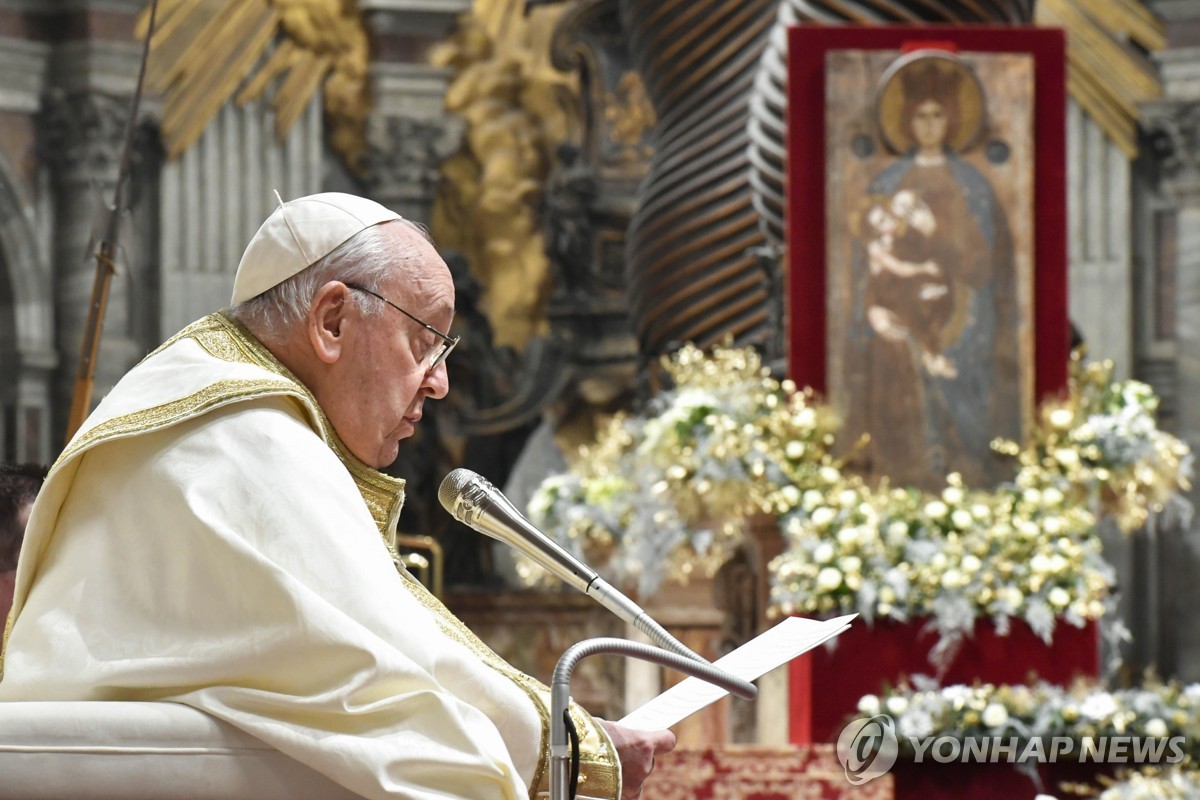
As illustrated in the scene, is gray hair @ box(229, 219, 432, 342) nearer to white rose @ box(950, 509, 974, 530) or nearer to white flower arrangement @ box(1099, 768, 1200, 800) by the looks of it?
white flower arrangement @ box(1099, 768, 1200, 800)

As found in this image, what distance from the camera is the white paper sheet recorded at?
2.44 m

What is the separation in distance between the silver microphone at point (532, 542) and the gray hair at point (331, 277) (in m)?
0.29

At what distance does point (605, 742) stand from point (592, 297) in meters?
9.77

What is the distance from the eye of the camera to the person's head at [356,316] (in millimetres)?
2523

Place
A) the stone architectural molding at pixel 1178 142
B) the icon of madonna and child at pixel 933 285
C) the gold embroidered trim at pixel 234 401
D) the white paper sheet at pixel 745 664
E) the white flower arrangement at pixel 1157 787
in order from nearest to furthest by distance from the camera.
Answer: the gold embroidered trim at pixel 234 401
the white paper sheet at pixel 745 664
the white flower arrangement at pixel 1157 787
the icon of madonna and child at pixel 933 285
the stone architectural molding at pixel 1178 142

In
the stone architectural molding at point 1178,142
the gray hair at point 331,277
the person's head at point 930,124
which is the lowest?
the gray hair at point 331,277

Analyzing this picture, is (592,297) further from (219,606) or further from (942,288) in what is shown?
(219,606)

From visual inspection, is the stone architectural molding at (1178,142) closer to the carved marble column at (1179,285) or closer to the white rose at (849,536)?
the carved marble column at (1179,285)

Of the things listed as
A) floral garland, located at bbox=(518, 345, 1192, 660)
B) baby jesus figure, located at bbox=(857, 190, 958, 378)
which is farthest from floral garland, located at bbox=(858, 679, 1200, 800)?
baby jesus figure, located at bbox=(857, 190, 958, 378)

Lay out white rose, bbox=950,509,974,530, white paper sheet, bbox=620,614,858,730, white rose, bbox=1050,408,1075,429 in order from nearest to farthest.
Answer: white paper sheet, bbox=620,614,858,730 → white rose, bbox=950,509,974,530 → white rose, bbox=1050,408,1075,429

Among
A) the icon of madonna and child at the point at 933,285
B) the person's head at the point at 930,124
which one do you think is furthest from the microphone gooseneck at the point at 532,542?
the person's head at the point at 930,124

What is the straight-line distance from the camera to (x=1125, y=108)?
36.8ft
